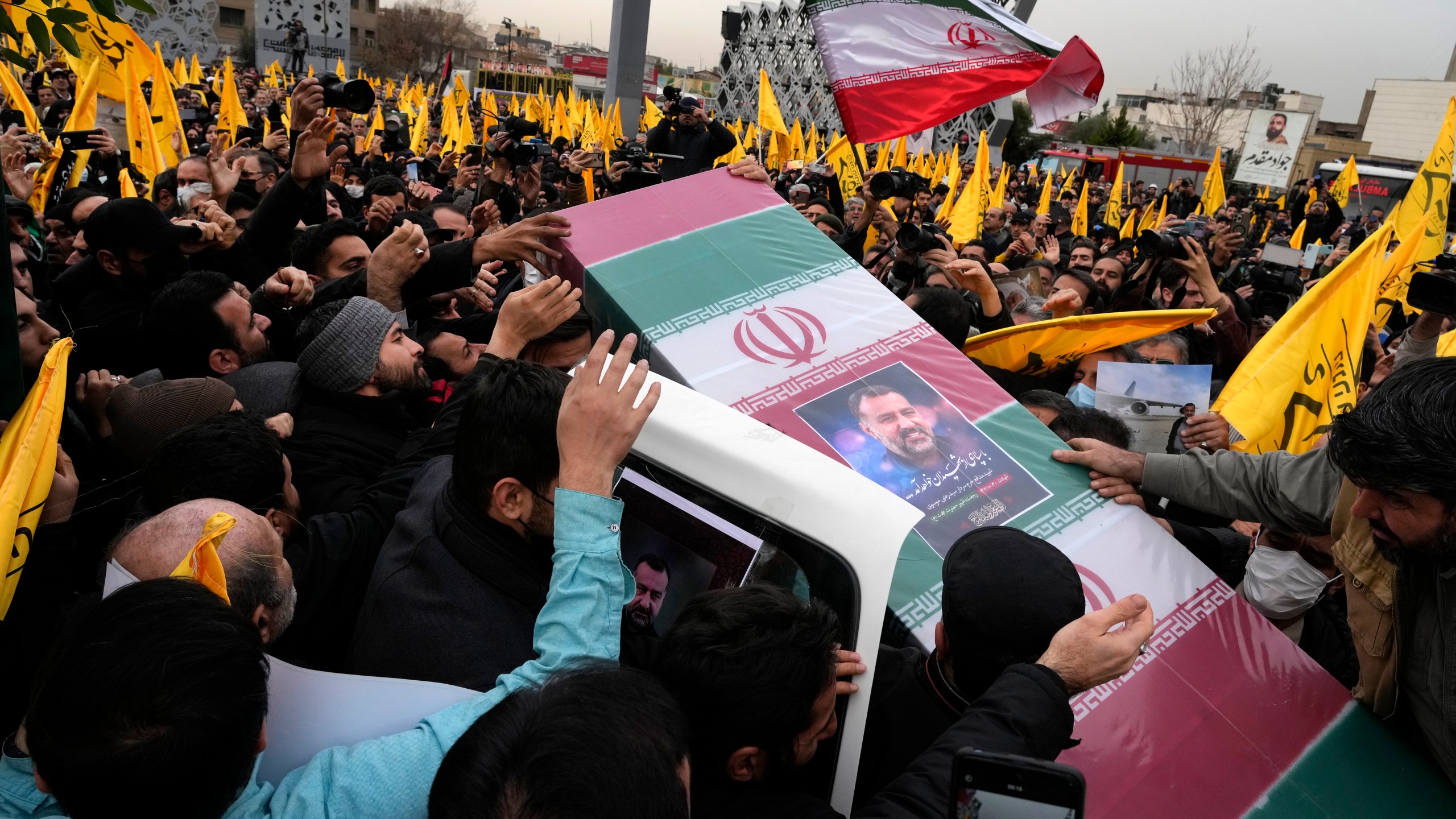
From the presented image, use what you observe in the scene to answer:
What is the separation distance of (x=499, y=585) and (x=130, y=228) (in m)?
2.80

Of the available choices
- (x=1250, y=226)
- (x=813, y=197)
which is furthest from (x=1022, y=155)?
(x=813, y=197)

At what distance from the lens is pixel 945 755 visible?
1.33m

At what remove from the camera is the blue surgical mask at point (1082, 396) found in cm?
322

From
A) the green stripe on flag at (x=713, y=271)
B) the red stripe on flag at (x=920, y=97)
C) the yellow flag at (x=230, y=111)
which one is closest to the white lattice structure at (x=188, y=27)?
the yellow flag at (x=230, y=111)

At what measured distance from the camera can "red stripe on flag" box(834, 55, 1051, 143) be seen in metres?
4.85

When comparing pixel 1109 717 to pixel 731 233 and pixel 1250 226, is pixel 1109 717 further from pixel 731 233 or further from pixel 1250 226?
pixel 1250 226

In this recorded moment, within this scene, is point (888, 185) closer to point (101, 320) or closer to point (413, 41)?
point (101, 320)

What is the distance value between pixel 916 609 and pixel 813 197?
5.89m

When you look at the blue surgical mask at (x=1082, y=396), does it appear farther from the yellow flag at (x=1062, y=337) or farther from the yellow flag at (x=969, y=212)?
the yellow flag at (x=969, y=212)

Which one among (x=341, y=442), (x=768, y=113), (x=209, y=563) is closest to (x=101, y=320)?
(x=341, y=442)

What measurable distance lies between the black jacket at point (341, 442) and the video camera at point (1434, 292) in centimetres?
358

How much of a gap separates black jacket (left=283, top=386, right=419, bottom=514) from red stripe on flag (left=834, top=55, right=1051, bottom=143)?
3.23 m

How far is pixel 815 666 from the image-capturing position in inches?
51.0

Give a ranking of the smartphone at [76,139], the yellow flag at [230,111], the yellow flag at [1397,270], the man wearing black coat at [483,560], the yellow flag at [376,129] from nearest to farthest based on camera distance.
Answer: the man wearing black coat at [483,560] < the yellow flag at [1397,270] < the smartphone at [76,139] < the yellow flag at [230,111] < the yellow flag at [376,129]
